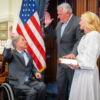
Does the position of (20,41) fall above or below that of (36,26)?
below

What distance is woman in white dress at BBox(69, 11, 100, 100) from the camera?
1711mm

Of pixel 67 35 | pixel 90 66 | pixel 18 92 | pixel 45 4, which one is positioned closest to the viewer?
pixel 90 66

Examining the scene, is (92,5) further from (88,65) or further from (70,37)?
(88,65)

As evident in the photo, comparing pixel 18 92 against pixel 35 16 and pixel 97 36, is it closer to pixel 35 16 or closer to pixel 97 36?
pixel 97 36

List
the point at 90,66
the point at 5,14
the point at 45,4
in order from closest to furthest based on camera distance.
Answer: the point at 90,66 < the point at 45,4 < the point at 5,14

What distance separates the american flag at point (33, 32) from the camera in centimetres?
308

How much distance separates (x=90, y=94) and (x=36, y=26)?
192 cm

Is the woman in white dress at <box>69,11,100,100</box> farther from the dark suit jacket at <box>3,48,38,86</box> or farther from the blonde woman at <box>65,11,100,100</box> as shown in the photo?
the dark suit jacket at <box>3,48,38,86</box>

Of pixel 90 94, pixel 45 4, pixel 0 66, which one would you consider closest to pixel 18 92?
pixel 90 94

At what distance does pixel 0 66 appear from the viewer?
3.57 m

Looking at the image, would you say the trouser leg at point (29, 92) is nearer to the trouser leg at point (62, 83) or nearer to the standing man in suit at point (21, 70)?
the standing man in suit at point (21, 70)

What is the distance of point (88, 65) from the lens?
1694 millimetres

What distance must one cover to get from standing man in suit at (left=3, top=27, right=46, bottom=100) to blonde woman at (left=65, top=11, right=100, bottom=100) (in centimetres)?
64

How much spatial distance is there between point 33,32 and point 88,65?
1758 millimetres
